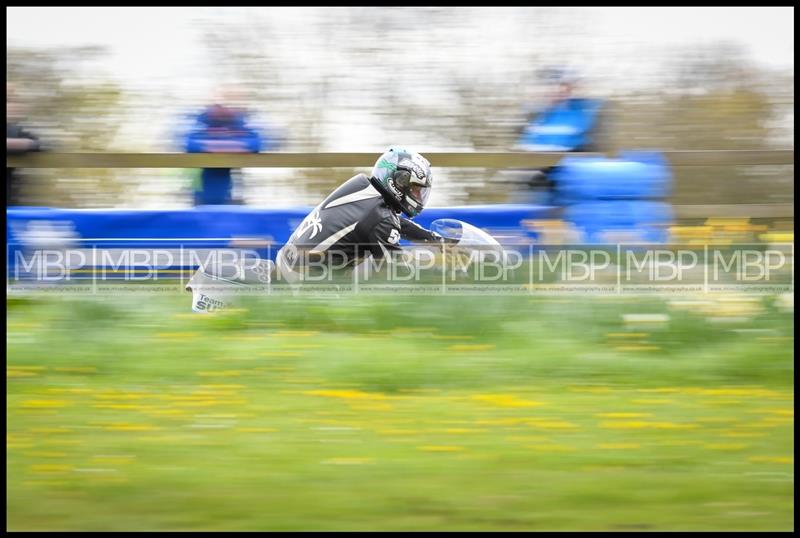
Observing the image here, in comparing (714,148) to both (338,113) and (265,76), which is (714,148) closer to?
(338,113)

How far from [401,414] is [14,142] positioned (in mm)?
5168

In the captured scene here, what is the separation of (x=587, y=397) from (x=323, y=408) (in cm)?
135

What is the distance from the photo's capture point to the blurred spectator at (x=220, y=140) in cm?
867

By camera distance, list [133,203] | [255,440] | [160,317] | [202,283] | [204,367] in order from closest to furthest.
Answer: [255,440] < [204,367] < [160,317] < [202,283] < [133,203]

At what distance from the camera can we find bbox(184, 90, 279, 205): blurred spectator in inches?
341

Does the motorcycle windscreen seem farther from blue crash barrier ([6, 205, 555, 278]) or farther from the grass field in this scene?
blue crash barrier ([6, 205, 555, 278])

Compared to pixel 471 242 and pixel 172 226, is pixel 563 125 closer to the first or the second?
pixel 471 242

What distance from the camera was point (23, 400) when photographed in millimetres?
5125

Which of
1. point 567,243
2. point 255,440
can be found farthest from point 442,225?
point 255,440

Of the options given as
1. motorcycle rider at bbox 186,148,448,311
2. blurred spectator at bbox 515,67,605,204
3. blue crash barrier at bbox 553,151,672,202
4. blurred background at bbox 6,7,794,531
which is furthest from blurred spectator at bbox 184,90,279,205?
blue crash barrier at bbox 553,151,672,202

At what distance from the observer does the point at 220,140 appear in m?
8.66

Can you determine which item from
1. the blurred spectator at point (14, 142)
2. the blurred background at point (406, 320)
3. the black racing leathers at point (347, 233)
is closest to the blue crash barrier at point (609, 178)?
the blurred background at point (406, 320)

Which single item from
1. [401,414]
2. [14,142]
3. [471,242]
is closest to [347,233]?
[471,242]

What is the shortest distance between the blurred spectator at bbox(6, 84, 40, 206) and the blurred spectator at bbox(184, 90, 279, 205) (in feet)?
4.33
